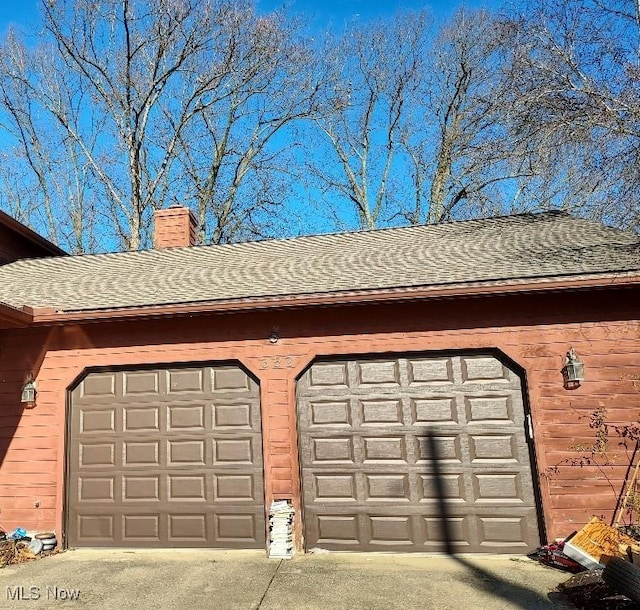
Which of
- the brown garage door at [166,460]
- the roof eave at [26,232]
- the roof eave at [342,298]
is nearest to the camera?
the roof eave at [342,298]

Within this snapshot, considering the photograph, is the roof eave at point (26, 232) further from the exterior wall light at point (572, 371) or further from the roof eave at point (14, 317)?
the exterior wall light at point (572, 371)

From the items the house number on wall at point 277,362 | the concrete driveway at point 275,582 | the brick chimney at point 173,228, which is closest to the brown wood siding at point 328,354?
the house number on wall at point 277,362

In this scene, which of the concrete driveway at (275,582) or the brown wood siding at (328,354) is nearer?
the concrete driveway at (275,582)

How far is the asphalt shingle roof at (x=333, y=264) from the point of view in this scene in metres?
5.98

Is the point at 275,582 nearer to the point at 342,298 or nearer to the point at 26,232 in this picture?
the point at 342,298

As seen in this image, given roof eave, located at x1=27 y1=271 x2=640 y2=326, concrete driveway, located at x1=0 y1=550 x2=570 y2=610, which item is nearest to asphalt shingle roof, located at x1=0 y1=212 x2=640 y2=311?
roof eave, located at x1=27 y1=271 x2=640 y2=326

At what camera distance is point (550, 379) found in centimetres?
538

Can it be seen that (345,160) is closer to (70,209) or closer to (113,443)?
(70,209)

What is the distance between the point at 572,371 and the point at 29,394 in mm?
6452

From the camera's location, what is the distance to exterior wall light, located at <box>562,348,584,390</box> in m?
5.28

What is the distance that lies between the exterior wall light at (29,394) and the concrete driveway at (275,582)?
1.87 m

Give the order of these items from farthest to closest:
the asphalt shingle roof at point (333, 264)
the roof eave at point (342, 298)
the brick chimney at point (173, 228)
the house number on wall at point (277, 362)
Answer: the brick chimney at point (173, 228) < the asphalt shingle roof at point (333, 264) < the house number on wall at point (277, 362) < the roof eave at point (342, 298)

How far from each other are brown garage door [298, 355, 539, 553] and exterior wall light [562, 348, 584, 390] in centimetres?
49

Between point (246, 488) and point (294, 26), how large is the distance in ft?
59.0
